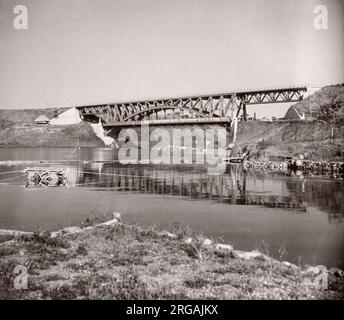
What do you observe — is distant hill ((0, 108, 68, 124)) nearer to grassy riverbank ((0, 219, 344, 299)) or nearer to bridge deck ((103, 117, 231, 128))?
bridge deck ((103, 117, 231, 128))

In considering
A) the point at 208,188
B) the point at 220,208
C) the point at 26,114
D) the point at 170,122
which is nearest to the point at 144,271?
the point at 220,208

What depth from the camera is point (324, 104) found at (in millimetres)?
78188

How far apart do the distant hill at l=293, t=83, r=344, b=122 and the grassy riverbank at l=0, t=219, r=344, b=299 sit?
58947 millimetres

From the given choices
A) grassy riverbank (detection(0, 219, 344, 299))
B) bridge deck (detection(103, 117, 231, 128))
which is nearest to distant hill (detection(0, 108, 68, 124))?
bridge deck (detection(103, 117, 231, 128))

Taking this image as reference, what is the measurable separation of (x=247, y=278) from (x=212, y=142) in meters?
96.8

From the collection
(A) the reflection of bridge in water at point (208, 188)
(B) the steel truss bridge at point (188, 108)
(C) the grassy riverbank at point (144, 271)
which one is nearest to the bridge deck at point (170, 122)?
(B) the steel truss bridge at point (188, 108)

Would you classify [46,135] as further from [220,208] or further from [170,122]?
[220,208]

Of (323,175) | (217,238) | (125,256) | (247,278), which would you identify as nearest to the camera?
(247,278)

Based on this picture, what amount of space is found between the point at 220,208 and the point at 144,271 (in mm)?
12722

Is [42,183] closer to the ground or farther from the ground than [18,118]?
closer to the ground

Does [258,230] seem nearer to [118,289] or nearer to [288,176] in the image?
[118,289]

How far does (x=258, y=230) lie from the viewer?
693 inches

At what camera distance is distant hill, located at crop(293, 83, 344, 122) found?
70325 millimetres
